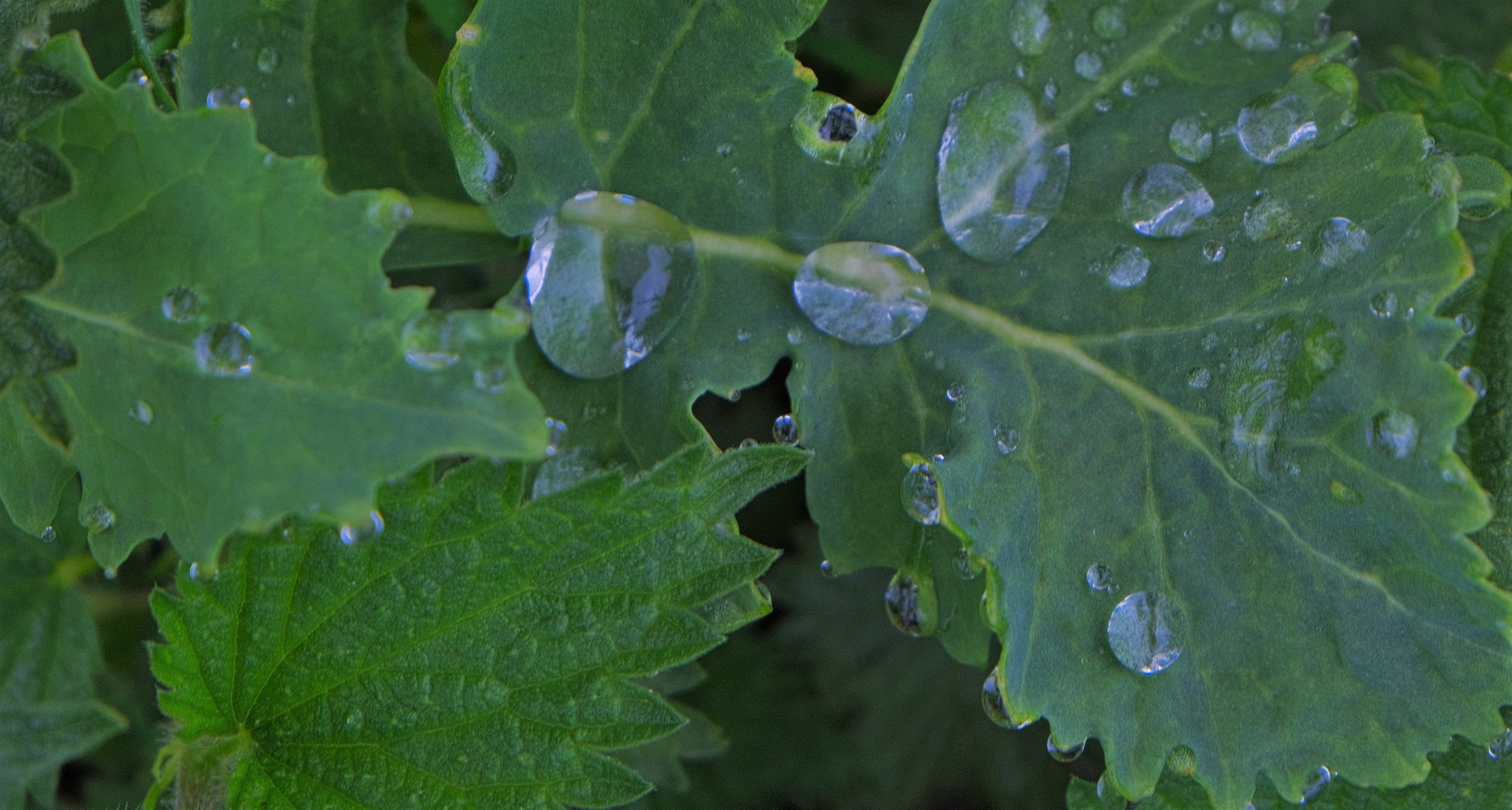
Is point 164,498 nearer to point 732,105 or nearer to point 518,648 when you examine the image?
point 518,648

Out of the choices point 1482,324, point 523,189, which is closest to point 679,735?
point 523,189

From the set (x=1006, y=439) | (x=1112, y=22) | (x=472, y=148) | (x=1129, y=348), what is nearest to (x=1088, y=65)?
(x=1112, y=22)

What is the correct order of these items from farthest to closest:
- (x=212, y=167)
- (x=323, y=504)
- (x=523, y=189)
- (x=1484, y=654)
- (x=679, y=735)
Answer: (x=679, y=735) < (x=523, y=189) < (x=1484, y=654) < (x=212, y=167) < (x=323, y=504)

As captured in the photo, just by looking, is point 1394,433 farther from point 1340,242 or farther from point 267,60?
point 267,60

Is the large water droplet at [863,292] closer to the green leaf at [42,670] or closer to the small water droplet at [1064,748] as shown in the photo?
the small water droplet at [1064,748]

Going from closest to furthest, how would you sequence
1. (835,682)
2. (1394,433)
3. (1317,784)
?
(1394,433), (1317,784), (835,682)

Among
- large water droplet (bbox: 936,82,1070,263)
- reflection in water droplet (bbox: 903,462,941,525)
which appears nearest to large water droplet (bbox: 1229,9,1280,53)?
large water droplet (bbox: 936,82,1070,263)

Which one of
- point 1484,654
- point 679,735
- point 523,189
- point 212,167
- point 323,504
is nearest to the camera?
point 323,504
